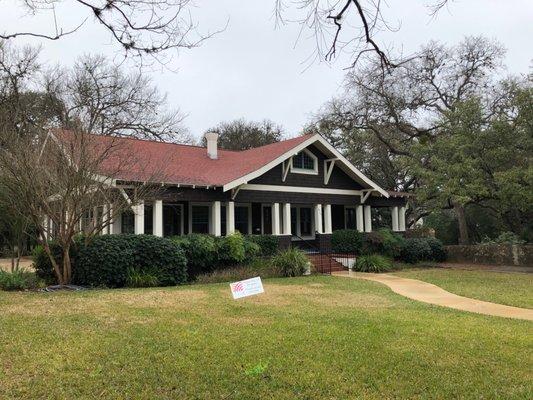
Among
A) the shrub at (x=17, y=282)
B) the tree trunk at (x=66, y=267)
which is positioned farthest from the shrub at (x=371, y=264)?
the shrub at (x=17, y=282)

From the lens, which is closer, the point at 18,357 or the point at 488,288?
the point at 18,357

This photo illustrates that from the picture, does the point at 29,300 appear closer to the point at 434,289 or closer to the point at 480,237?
the point at 434,289

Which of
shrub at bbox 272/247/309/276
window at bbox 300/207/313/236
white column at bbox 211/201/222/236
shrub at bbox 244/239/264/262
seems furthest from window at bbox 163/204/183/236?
window at bbox 300/207/313/236

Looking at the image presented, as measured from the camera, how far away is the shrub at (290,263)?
17078 millimetres

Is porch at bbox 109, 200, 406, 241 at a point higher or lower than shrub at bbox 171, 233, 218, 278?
higher

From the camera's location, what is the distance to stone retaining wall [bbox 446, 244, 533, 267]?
69.2 ft

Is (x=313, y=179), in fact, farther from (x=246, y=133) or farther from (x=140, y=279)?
(x=246, y=133)

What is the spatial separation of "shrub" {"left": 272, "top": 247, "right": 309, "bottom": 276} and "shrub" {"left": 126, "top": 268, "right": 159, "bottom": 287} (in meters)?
4.75

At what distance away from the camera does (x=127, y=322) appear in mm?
8023

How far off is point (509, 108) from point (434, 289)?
426 inches

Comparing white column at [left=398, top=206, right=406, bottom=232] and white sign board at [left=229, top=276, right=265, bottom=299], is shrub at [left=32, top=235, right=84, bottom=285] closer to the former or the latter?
white sign board at [left=229, top=276, right=265, bottom=299]

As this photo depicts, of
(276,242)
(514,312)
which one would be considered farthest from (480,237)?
(514,312)

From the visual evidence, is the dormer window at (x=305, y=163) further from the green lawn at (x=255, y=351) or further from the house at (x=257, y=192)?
the green lawn at (x=255, y=351)

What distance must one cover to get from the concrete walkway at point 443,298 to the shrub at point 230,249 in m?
4.77
